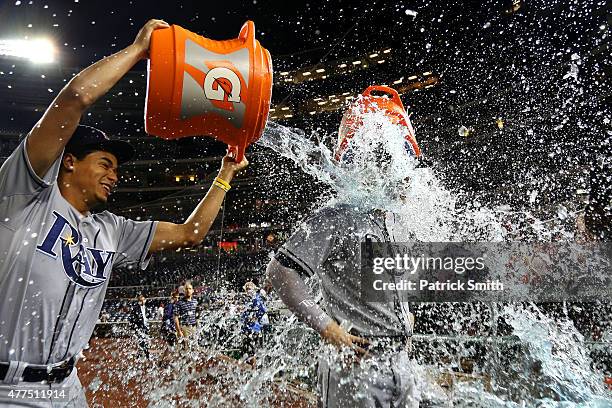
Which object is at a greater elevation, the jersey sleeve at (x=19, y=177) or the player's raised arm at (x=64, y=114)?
the player's raised arm at (x=64, y=114)

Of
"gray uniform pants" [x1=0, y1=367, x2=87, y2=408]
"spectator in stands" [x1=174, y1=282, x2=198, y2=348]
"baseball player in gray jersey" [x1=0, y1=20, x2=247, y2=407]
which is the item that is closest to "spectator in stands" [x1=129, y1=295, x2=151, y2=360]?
"spectator in stands" [x1=174, y1=282, x2=198, y2=348]

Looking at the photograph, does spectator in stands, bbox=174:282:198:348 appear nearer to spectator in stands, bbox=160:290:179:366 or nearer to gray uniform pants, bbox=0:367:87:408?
spectator in stands, bbox=160:290:179:366

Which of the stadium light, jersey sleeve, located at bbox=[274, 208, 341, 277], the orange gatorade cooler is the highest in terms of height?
the stadium light

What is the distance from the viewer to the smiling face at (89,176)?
1.99 metres

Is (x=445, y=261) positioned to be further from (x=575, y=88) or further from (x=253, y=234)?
(x=253, y=234)

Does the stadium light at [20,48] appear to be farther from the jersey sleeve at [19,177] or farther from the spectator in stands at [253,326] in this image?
the jersey sleeve at [19,177]

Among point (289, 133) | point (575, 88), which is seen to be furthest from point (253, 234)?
point (289, 133)

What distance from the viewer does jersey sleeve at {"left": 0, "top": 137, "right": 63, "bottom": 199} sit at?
166 centimetres

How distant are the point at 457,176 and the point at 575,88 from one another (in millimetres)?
6122

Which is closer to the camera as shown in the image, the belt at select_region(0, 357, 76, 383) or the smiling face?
the belt at select_region(0, 357, 76, 383)

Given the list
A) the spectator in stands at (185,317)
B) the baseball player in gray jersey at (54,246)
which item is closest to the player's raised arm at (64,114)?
the baseball player in gray jersey at (54,246)

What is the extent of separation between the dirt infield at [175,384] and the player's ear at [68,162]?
14.7 ft

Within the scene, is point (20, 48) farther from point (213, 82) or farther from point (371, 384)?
point (371, 384)

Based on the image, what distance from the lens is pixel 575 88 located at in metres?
18.3
